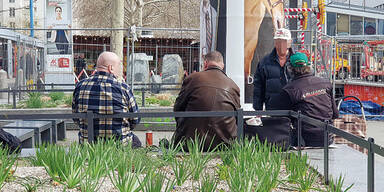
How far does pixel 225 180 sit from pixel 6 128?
490 centimetres

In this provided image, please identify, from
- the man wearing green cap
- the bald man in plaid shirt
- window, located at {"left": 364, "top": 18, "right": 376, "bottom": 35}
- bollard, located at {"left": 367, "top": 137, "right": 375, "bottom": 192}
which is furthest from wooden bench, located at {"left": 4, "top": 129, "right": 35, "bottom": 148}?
window, located at {"left": 364, "top": 18, "right": 376, "bottom": 35}

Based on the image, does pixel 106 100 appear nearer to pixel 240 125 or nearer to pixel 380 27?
pixel 240 125

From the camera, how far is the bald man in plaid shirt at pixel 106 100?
5.69 m

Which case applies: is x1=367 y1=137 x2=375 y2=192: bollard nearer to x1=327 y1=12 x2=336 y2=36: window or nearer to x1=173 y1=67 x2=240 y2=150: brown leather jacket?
x1=173 y1=67 x2=240 y2=150: brown leather jacket

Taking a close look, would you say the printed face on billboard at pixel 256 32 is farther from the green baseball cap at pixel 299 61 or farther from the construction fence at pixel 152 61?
the construction fence at pixel 152 61

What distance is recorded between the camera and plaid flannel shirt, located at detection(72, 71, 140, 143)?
5680 millimetres

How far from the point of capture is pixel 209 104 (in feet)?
19.3

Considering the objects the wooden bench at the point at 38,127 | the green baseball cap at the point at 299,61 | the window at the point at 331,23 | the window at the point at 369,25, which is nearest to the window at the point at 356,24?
the window at the point at 369,25

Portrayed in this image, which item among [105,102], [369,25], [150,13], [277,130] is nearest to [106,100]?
[105,102]

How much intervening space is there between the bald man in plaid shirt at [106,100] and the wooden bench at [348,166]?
5.80 feet

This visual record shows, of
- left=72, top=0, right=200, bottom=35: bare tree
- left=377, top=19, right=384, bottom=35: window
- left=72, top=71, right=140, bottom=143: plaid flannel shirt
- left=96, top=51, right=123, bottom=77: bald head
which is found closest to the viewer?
left=72, top=71, right=140, bottom=143: plaid flannel shirt

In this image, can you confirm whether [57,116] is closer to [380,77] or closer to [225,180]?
[225,180]

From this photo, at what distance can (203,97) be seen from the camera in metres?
5.90

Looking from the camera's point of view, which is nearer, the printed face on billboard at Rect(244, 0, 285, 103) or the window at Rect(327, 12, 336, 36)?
the printed face on billboard at Rect(244, 0, 285, 103)
